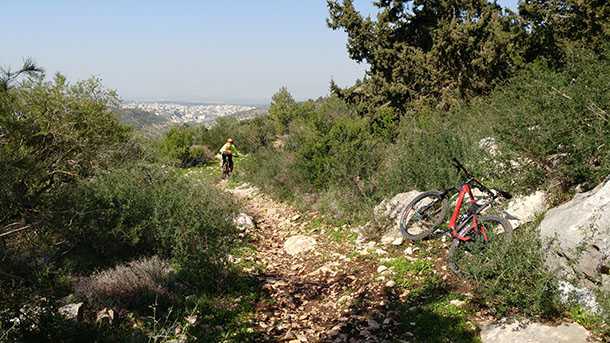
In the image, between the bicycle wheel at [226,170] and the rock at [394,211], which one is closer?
the rock at [394,211]

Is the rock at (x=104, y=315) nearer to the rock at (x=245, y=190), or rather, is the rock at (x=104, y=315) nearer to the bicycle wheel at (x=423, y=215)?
the bicycle wheel at (x=423, y=215)

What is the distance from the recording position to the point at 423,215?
6.91 m

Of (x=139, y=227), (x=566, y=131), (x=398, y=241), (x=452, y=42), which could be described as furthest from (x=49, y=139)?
(x=452, y=42)

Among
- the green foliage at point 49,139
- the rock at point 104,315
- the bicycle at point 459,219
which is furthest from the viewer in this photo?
the bicycle at point 459,219

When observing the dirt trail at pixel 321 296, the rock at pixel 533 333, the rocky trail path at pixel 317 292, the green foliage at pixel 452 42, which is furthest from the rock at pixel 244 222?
the green foliage at pixel 452 42

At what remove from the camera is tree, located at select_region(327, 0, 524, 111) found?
1395 cm

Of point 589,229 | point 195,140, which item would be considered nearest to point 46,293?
point 589,229

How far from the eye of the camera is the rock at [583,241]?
4.19 m

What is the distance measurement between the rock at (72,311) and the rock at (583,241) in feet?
16.4

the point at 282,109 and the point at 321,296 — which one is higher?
the point at 282,109

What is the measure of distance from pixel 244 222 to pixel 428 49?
11285mm

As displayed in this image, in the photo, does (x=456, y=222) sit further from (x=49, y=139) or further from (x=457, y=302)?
(x=49, y=139)

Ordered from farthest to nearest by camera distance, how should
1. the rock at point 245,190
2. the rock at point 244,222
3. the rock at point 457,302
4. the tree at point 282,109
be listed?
1. the tree at point 282,109
2. the rock at point 245,190
3. the rock at point 244,222
4. the rock at point 457,302

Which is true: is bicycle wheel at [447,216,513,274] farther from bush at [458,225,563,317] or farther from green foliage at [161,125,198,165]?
green foliage at [161,125,198,165]
